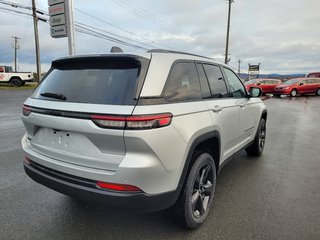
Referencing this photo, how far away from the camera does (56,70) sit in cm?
279

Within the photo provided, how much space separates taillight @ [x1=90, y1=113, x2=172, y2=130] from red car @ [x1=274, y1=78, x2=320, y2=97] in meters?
22.7

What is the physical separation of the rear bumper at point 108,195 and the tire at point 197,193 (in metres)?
0.24

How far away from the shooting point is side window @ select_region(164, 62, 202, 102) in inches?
93.1

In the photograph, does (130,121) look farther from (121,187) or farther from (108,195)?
(108,195)

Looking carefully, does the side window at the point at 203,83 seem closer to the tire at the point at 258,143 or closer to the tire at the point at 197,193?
the tire at the point at 197,193

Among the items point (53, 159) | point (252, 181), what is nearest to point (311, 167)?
point (252, 181)

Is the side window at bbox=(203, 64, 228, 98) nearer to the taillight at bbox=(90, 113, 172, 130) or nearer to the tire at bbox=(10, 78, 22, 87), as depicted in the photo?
the taillight at bbox=(90, 113, 172, 130)

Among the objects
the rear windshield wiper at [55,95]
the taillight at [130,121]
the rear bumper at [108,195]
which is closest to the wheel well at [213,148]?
the rear bumper at [108,195]

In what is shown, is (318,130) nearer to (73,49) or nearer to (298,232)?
(298,232)

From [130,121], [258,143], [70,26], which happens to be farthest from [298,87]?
[130,121]

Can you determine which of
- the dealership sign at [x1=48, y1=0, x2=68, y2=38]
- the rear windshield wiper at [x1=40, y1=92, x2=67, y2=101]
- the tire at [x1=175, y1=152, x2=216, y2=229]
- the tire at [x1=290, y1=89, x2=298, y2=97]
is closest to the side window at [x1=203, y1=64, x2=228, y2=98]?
the tire at [x1=175, y1=152, x2=216, y2=229]

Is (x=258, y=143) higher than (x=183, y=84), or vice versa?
(x=183, y=84)

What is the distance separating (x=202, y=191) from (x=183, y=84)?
3.98ft

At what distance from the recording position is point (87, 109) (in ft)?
7.07
